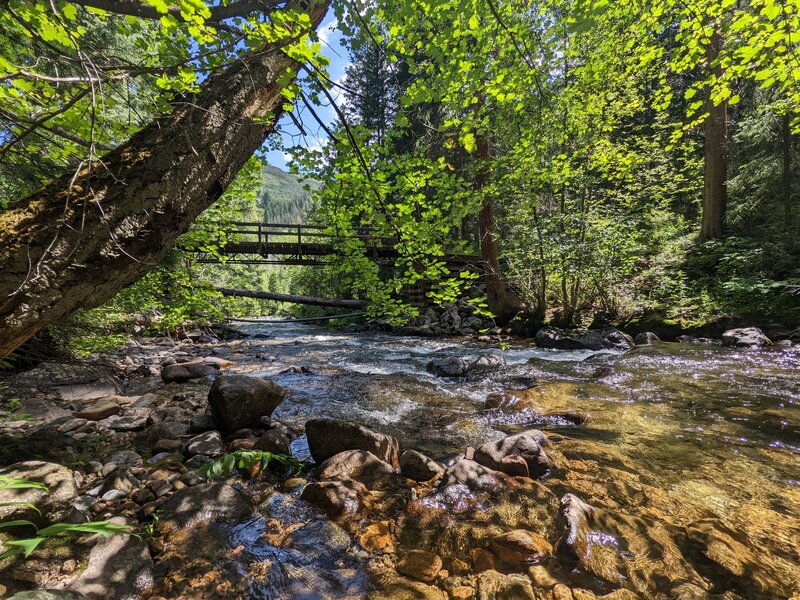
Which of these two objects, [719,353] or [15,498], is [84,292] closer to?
[15,498]

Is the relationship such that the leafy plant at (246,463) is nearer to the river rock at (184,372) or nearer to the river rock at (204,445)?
the river rock at (204,445)

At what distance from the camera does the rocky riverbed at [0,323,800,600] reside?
2.10 meters

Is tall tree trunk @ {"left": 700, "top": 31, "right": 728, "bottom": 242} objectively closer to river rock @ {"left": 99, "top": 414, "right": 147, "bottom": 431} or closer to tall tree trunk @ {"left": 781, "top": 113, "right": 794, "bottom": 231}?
tall tree trunk @ {"left": 781, "top": 113, "right": 794, "bottom": 231}

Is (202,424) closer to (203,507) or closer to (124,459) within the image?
(124,459)

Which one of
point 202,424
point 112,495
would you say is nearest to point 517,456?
point 112,495

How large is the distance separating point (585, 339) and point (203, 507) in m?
10.1

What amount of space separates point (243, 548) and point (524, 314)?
12.0 m

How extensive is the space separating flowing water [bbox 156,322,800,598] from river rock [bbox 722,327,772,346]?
43 centimetres

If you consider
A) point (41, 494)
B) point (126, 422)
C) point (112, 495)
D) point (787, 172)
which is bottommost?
point (126, 422)

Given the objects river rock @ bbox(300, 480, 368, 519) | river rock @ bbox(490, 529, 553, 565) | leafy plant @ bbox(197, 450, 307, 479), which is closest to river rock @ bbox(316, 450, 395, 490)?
river rock @ bbox(300, 480, 368, 519)

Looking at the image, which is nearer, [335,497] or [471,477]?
[335,497]

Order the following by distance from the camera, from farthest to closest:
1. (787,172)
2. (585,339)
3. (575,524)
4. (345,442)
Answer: (787,172) → (585,339) → (345,442) → (575,524)

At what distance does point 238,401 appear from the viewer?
4512mm

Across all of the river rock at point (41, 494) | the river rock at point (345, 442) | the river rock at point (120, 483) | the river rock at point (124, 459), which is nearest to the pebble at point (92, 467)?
the river rock at point (124, 459)
